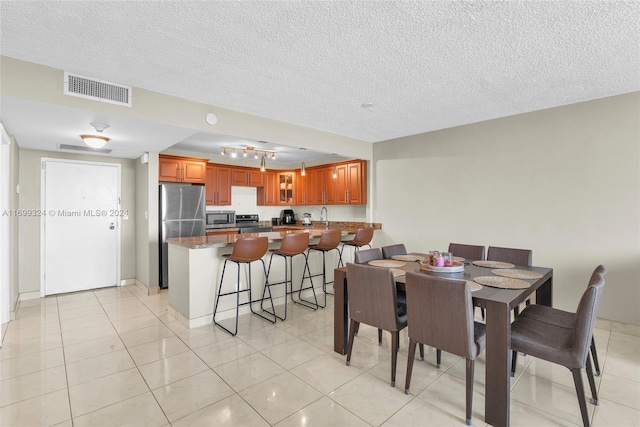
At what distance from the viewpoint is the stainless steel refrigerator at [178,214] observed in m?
4.74

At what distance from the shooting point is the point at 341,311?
2680 mm

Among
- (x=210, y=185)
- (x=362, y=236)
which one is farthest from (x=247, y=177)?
(x=362, y=236)

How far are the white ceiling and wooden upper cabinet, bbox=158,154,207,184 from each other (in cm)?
163

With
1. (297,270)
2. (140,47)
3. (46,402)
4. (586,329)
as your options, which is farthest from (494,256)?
(46,402)

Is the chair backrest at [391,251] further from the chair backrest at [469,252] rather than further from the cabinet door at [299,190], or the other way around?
the cabinet door at [299,190]

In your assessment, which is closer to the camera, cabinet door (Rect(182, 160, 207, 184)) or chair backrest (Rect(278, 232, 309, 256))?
chair backrest (Rect(278, 232, 309, 256))

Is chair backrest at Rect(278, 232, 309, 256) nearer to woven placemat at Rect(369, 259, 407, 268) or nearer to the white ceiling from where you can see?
woven placemat at Rect(369, 259, 407, 268)

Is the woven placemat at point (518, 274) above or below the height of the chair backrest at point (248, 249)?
below

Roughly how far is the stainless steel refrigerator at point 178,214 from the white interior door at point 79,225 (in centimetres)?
97

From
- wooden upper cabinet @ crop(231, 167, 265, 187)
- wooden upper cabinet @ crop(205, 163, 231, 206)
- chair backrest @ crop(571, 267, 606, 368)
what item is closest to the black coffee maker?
wooden upper cabinet @ crop(231, 167, 265, 187)

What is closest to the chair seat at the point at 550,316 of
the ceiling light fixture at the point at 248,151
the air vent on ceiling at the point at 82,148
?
the ceiling light fixture at the point at 248,151

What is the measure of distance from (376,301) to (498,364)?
838 millimetres

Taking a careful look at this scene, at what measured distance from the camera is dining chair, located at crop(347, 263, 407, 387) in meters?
2.24

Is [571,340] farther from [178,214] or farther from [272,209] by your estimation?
[272,209]
